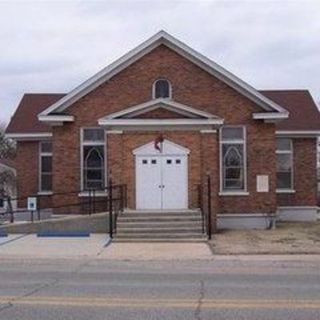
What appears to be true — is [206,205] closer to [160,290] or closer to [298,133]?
[298,133]

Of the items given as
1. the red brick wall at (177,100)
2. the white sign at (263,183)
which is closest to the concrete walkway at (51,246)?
the red brick wall at (177,100)

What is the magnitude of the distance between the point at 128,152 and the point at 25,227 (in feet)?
15.6

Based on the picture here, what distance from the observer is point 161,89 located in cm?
3052

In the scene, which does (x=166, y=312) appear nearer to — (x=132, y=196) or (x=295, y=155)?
(x=132, y=196)

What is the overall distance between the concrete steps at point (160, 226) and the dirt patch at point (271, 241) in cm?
84

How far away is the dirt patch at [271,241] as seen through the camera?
2108 cm

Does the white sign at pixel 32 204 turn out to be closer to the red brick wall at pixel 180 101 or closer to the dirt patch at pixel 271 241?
the red brick wall at pixel 180 101

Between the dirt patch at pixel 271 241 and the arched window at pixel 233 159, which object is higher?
the arched window at pixel 233 159

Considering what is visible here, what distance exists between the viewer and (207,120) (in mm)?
27938

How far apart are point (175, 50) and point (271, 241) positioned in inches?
393

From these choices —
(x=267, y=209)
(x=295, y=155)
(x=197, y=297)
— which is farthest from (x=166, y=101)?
(x=197, y=297)

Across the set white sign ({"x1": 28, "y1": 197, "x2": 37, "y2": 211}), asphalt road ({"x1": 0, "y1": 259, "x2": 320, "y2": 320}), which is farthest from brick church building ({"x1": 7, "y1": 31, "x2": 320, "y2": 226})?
asphalt road ({"x1": 0, "y1": 259, "x2": 320, "y2": 320})

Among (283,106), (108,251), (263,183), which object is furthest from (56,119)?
(283,106)

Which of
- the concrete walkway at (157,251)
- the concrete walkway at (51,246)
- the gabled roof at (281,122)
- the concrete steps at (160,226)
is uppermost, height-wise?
the gabled roof at (281,122)
